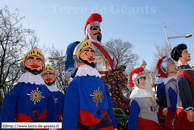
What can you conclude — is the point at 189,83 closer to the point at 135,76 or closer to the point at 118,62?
the point at 135,76

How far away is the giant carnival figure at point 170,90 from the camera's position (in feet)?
14.7

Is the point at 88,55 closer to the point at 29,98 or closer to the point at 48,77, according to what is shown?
the point at 29,98

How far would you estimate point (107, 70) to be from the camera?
483 centimetres

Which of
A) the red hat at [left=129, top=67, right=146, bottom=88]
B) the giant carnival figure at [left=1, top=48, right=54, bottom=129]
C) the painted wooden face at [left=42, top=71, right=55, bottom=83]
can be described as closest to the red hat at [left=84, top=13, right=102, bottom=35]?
the red hat at [left=129, top=67, right=146, bottom=88]

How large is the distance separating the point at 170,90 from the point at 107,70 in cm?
184

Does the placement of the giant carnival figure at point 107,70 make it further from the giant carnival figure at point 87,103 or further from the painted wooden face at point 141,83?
the giant carnival figure at point 87,103

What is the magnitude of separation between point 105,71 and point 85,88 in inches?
76.9

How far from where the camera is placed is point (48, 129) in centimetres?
359

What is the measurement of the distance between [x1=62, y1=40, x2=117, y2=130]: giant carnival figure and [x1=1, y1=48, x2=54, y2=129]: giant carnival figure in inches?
47.0

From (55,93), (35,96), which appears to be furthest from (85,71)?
(55,93)

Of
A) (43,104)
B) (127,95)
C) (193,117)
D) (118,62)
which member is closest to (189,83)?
(193,117)

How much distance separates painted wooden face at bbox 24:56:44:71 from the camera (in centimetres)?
381

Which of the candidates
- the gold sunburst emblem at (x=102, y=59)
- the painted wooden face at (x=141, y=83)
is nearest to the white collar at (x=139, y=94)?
the painted wooden face at (x=141, y=83)

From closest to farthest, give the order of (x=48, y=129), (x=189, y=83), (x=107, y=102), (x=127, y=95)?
(x=107, y=102)
(x=189, y=83)
(x=48, y=129)
(x=127, y=95)
